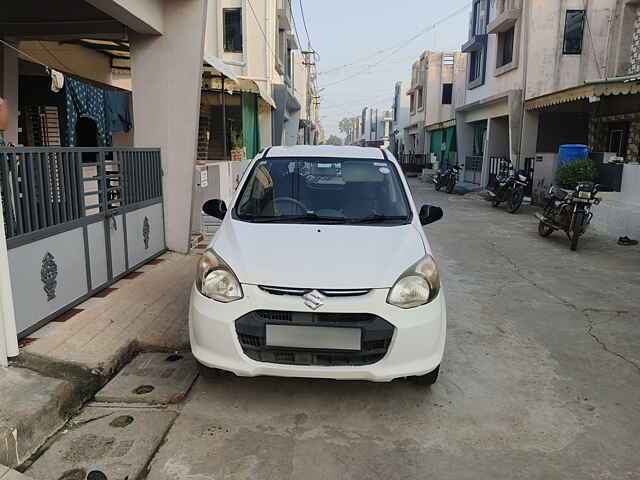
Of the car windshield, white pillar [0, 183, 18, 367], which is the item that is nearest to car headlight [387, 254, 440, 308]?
the car windshield

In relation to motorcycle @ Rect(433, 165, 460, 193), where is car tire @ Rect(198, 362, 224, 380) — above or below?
below

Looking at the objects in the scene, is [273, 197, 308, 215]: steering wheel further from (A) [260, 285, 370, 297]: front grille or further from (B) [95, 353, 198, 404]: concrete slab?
(B) [95, 353, 198, 404]: concrete slab

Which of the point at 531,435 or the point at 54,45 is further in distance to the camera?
the point at 54,45

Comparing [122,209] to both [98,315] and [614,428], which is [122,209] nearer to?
[98,315]

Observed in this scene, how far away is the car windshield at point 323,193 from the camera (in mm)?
3920

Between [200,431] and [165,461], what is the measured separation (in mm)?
314

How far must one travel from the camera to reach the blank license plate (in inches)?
117

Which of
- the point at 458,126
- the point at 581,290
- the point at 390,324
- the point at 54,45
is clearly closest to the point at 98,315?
the point at 390,324

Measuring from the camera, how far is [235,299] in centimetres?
308

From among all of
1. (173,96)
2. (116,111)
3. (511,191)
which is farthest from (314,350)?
(511,191)

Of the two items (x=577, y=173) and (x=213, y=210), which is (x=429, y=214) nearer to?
(x=213, y=210)

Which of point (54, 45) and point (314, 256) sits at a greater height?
point (54, 45)

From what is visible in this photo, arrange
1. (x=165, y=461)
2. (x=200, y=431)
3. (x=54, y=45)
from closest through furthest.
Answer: (x=165, y=461) → (x=200, y=431) → (x=54, y=45)

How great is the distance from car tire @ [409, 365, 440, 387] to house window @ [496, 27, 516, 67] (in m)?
17.2
